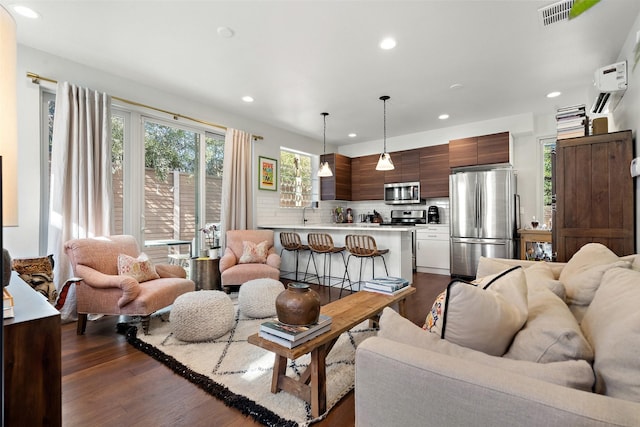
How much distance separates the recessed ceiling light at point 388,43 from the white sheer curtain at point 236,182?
2749 mm

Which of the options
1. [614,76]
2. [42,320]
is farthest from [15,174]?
[614,76]

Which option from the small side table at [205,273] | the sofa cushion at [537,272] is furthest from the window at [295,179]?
the sofa cushion at [537,272]

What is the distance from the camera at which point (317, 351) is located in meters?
1.64

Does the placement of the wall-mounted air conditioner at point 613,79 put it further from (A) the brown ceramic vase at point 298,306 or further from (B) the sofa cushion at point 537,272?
(A) the brown ceramic vase at point 298,306

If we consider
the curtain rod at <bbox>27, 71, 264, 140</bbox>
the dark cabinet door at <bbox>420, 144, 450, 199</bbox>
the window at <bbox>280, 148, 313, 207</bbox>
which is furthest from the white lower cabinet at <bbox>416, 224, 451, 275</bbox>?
the curtain rod at <bbox>27, 71, 264, 140</bbox>

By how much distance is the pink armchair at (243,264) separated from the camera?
3.91 meters

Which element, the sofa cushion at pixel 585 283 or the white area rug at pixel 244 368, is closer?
the sofa cushion at pixel 585 283

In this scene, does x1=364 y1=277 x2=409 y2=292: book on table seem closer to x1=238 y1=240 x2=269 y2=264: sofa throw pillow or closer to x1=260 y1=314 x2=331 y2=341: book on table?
x1=260 y1=314 x2=331 y2=341: book on table

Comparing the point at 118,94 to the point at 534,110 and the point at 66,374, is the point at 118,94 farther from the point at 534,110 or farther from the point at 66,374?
the point at 534,110

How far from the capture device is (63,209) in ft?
10.2

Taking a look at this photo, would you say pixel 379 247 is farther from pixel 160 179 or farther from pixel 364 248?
pixel 160 179

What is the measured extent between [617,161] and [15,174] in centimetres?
384

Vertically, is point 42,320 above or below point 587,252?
below

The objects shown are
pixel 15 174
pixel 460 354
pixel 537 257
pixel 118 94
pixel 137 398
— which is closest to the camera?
pixel 15 174
